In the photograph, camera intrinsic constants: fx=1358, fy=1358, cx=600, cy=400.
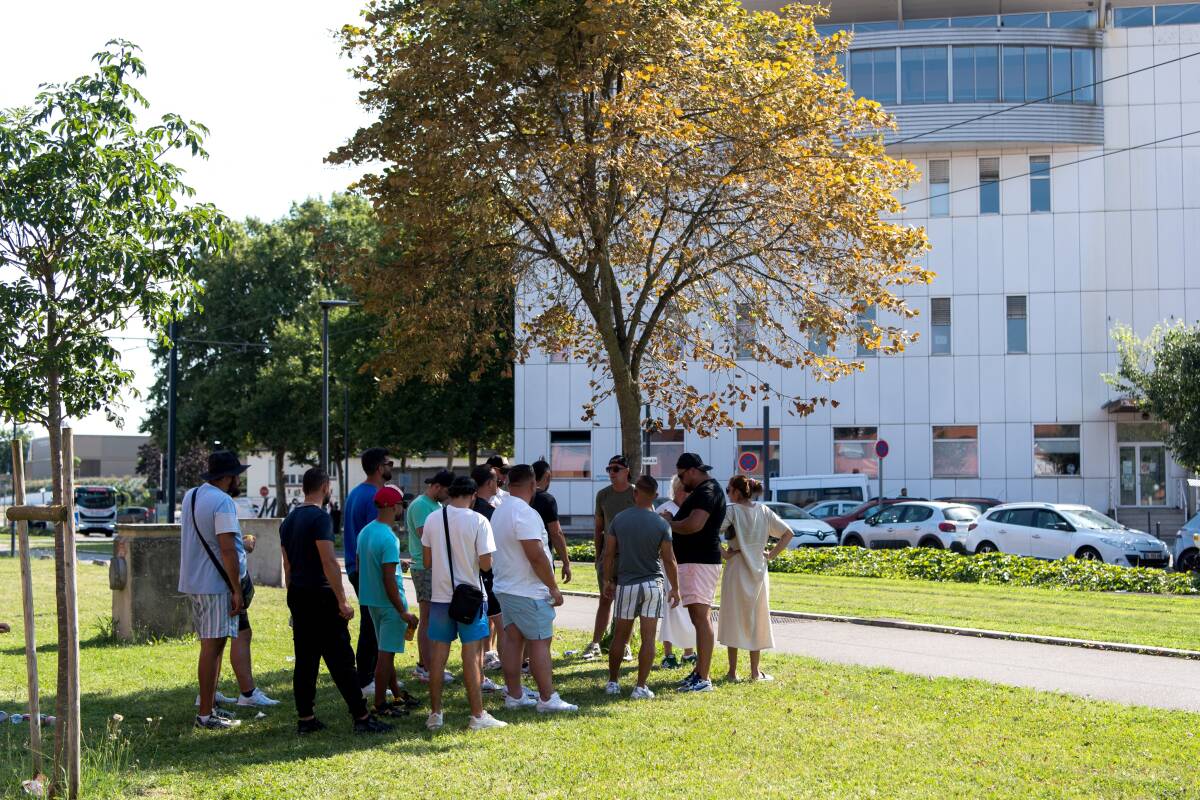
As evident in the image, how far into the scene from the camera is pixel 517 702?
9664 millimetres

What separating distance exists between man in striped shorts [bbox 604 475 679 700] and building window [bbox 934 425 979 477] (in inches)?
1420

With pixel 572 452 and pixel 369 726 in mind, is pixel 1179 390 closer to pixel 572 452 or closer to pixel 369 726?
pixel 572 452

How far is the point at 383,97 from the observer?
44.5 feet

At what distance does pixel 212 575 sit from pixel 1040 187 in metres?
40.1

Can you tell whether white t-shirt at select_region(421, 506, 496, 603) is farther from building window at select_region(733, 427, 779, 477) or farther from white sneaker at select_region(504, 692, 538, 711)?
building window at select_region(733, 427, 779, 477)

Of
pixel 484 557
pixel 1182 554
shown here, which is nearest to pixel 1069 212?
pixel 1182 554

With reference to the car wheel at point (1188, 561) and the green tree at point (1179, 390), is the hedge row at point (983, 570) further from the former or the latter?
the green tree at point (1179, 390)

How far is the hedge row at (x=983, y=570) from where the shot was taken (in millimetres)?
21100

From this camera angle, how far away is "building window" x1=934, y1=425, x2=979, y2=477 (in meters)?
44.7

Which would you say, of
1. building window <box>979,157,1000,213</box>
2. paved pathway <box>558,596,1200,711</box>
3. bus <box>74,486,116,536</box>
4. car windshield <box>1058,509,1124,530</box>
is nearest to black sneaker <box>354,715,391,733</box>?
paved pathway <box>558,596,1200,711</box>

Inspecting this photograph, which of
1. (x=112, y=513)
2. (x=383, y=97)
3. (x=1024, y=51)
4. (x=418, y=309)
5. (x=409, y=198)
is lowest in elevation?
(x=112, y=513)

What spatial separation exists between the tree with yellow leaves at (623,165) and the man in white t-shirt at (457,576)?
455cm

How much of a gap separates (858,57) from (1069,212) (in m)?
8.52

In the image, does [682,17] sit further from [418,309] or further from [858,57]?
[858,57]
